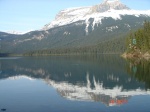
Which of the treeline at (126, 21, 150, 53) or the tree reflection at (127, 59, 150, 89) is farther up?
the treeline at (126, 21, 150, 53)

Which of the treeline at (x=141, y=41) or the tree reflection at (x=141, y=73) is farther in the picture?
the treeline at (x=141, y=41)

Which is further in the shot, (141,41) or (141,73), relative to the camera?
(141,41)

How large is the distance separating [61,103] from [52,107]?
8.63 ft

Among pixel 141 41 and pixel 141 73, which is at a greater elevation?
pixel 141 41

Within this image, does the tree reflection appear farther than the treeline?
No

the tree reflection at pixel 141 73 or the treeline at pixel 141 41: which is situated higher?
the treeline at pixel 141 41

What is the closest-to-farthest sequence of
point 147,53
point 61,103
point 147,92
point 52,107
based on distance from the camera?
point 52,107 → point 61,103 → point 147,92 → point 147,53

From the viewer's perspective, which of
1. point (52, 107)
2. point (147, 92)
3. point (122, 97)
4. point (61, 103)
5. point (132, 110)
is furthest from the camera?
point (147, 92)

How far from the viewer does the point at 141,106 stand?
35.6 metres

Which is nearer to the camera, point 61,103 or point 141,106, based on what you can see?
point 141,106

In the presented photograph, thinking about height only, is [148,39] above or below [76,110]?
above

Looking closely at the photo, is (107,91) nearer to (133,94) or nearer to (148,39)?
(133,94)

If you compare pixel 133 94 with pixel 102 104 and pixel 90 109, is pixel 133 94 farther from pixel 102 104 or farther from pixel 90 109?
pixel 90 109

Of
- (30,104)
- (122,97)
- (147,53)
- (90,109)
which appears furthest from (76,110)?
(147,53)
